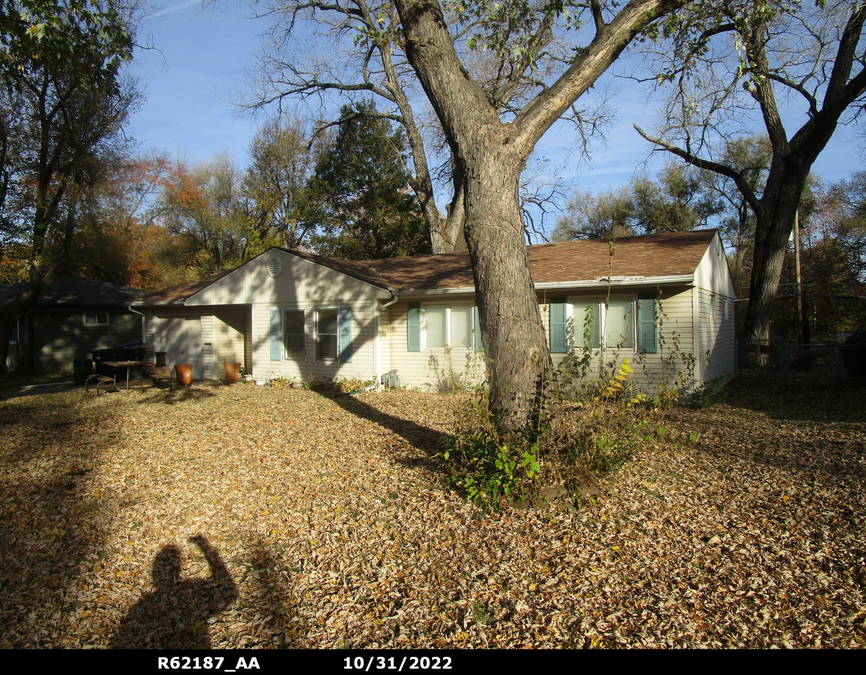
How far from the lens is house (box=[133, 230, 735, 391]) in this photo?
11.0 metres

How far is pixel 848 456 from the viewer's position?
614cm

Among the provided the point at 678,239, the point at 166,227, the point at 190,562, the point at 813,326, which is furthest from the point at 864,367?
the point at 166,227

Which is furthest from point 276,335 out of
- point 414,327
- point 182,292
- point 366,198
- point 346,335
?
point 366,198

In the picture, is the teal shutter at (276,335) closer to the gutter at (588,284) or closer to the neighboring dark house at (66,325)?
the gutter at (588,284)

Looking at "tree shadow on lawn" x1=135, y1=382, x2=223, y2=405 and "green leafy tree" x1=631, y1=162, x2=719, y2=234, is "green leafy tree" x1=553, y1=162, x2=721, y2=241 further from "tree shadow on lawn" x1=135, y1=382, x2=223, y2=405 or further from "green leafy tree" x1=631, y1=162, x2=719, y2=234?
"tree shadow on lawn" x1=135, y1=382, x2=223, y2=405

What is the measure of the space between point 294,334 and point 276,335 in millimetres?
537

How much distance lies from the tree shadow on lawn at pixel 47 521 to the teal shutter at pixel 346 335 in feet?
19.4

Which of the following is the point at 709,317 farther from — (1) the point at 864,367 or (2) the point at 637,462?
(2) the point at 637,462

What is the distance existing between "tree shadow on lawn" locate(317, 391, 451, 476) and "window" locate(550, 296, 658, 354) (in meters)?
4.06

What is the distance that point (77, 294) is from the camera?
21297 millimetres

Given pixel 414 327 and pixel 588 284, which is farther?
pixel 414 327
